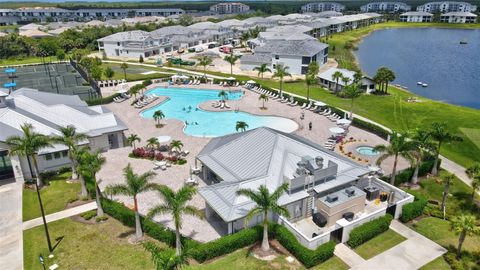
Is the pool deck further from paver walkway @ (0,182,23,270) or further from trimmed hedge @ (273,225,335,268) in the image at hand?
paver walkway @ (0,182,23,270)

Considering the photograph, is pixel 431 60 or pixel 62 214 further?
pixel 431 60

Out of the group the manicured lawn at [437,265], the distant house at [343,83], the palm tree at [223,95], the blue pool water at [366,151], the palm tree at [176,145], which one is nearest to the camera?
the manicured lawn at [437,265]

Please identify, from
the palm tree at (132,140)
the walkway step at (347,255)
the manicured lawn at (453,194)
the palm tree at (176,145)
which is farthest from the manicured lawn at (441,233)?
the palm tree at (132,140)

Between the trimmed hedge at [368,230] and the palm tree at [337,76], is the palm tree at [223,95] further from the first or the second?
the trimmed hedge at [368,230]

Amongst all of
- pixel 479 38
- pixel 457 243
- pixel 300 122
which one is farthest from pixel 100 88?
pixel 479 38

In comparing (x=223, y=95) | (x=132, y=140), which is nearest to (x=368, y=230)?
(x=132, y=140)

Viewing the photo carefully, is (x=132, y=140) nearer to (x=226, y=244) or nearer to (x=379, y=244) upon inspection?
(x=226, y=244)
